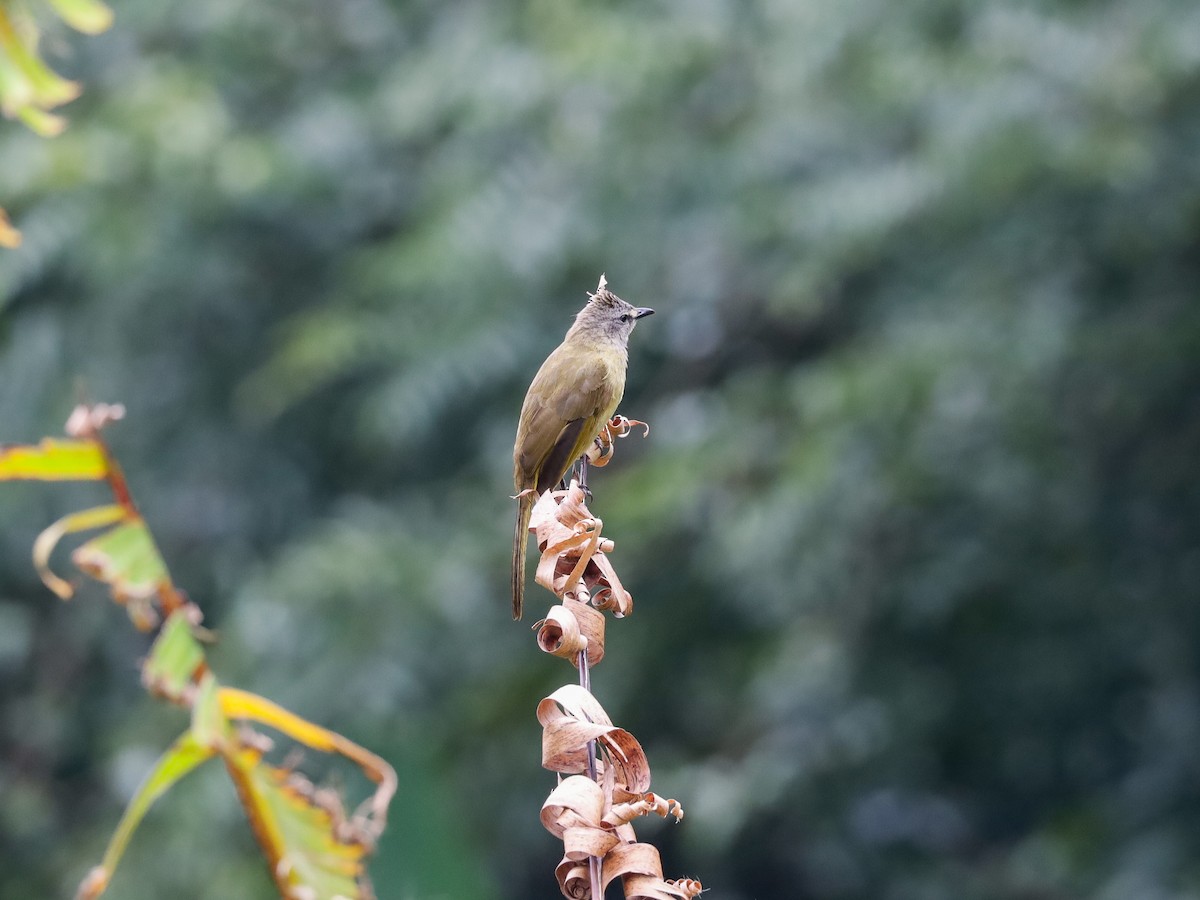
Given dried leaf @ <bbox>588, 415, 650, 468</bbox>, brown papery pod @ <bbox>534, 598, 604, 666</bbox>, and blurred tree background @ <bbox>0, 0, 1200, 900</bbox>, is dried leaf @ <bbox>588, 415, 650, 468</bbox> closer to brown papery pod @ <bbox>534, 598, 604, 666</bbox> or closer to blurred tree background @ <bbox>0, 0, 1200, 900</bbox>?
brown papery pod @ <bbox>534, 598, 604, 666</bbox>

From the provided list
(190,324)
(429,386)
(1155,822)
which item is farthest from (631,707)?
(190,324)

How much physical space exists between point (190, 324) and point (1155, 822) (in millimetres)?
5084

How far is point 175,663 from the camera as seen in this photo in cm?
157

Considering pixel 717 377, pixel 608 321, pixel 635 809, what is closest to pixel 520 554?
pixel 608 321

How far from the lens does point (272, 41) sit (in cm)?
729

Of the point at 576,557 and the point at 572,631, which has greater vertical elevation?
the point at 576,557

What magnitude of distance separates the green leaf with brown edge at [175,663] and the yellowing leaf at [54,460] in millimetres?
183

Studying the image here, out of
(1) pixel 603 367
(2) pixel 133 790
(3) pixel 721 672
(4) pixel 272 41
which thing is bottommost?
(1) pixel 603 367

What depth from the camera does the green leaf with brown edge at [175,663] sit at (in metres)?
1.53

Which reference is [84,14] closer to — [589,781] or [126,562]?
[126,562]

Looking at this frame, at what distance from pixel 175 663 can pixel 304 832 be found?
0.28 meters

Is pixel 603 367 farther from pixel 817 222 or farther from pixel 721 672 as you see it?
pixel 721 672

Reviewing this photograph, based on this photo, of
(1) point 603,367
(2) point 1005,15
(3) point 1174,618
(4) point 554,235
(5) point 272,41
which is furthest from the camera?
(5) point 272,41

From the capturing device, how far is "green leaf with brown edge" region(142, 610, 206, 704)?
1534mm
